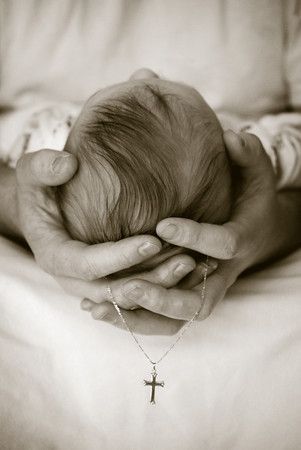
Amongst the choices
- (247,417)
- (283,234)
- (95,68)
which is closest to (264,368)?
(247,417)

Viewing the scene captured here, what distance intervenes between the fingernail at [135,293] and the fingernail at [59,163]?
20 centimetres

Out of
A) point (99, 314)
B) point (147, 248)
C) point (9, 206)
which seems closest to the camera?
point (147, 248)

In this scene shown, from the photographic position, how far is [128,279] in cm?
73

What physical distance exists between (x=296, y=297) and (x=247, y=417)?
0.22m

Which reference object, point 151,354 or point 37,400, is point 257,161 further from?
point 37,400

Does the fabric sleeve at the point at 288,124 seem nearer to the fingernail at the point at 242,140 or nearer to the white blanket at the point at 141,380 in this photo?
the fingernail at the point at 242,140

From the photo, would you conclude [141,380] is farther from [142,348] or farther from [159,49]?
[159,49]

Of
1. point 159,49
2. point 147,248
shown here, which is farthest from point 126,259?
point 159,49

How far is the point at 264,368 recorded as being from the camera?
32.7 inches

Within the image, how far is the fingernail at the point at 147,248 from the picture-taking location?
65 cm

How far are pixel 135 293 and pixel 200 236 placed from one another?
123 millimetres

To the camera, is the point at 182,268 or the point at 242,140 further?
the point at 242,140

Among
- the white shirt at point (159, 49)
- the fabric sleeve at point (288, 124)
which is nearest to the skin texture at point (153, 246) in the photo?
the fabric sleeve at point (288, 124)

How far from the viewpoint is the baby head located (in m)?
0.71
